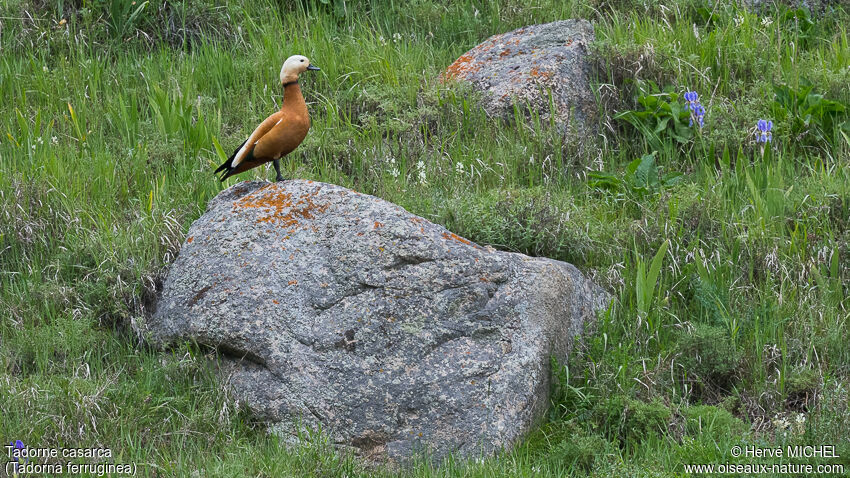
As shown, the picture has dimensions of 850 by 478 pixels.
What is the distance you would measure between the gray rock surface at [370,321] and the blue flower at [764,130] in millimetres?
1924

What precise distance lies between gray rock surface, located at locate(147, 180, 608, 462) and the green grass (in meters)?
0.16

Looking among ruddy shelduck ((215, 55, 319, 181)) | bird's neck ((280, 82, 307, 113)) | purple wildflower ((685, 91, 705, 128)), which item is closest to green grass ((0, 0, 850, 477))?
purple wildflower ((685, 91, 705, 128))

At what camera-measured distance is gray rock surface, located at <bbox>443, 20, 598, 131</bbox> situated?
19.3 ft

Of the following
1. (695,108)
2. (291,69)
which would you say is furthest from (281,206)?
(695,108)

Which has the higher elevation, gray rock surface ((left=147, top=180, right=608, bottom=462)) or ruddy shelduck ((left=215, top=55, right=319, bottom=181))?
ruddy shelduck ((left=215, top=55, right=319, bottom=181))

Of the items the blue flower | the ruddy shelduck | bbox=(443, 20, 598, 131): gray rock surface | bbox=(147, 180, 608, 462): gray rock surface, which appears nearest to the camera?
bbox=(147, 180, 608, 462): gray rock surface

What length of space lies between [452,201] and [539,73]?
1688 mm

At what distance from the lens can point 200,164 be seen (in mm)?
5348

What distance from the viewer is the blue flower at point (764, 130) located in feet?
17.1

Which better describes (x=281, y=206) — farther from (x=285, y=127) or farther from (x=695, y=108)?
(x=695, y=108)

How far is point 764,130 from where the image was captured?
522cm

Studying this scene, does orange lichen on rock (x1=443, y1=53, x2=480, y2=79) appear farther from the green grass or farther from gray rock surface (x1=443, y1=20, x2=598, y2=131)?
the green grass

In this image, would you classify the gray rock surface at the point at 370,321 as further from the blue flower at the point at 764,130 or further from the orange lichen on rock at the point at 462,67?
the orange lichen on rock at the point at 462,67

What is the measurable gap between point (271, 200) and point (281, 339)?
82 centimetres
